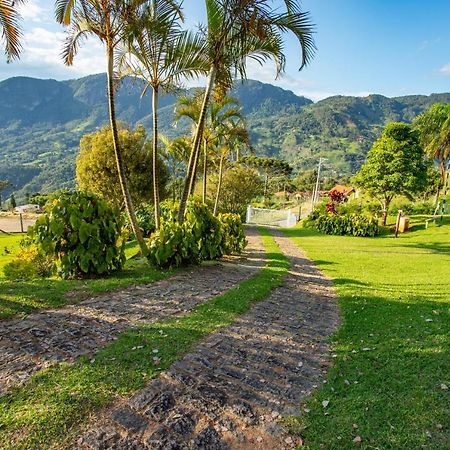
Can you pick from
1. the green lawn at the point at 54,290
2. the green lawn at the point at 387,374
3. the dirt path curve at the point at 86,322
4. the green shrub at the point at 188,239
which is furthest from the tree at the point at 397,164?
the green lawn at the point at 54,290

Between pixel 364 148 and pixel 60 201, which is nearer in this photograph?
pixel 60 201

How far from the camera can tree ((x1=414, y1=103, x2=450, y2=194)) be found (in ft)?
81.3

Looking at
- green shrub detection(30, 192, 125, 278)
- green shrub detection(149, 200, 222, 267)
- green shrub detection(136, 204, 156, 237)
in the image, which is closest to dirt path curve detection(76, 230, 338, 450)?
green shrub detection(30, 192, 125, 278)

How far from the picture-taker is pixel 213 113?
49.4 ft

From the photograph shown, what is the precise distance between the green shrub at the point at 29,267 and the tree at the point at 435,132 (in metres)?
24.8

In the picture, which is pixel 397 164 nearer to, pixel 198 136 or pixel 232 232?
pixel 232 232

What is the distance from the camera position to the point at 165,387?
117 inches

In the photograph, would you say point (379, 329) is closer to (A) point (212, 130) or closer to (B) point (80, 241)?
(B) point (80, 241)

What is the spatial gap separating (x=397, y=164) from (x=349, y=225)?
13.5 feet

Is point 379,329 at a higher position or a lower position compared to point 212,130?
lower

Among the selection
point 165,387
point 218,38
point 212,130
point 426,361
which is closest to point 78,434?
point 165,387

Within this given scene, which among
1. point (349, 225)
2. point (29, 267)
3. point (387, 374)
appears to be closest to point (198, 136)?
point (29, 267)

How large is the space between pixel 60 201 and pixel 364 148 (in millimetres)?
172038

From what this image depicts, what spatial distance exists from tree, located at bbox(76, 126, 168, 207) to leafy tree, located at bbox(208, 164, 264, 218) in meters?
12.6
